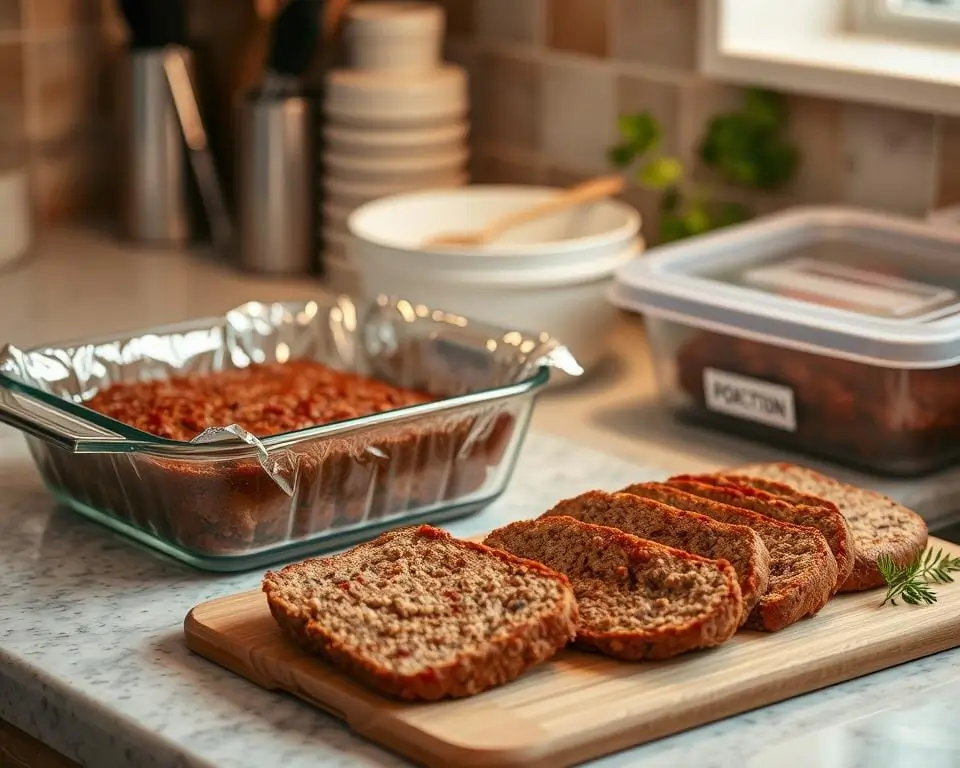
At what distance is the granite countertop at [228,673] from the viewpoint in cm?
104

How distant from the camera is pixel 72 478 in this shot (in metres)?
1.36

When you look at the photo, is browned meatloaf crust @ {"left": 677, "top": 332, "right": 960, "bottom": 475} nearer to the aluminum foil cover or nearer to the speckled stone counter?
the aluminum foil cover

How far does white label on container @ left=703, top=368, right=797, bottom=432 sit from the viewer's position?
1.53 m

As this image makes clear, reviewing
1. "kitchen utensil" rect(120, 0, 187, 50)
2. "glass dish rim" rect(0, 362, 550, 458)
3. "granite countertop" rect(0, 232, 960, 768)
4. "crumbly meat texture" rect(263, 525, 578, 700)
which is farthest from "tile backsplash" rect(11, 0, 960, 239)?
"crumbly meat texture" rect(263, 525, 578, 700)

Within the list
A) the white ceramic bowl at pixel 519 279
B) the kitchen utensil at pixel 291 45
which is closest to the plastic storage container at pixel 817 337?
the white ceramic bowl at pixel 519 279

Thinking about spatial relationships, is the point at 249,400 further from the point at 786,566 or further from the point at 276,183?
the point at 276,183

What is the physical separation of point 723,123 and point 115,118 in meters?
0.94

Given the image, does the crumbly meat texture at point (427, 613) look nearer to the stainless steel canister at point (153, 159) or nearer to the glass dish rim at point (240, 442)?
the glass dish rim at point (240, 442)

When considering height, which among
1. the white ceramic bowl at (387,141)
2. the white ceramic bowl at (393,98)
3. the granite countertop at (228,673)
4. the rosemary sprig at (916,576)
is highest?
the white ceramic bowl at (393,98)

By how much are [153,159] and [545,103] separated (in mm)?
540

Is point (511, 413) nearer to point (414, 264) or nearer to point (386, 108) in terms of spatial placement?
point (414, 264)

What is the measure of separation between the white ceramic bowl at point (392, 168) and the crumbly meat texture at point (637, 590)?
0.96 meters

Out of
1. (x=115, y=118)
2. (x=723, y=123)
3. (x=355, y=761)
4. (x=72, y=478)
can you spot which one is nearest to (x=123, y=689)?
(x=355, y=761)

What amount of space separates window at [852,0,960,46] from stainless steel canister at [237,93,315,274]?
69cm
